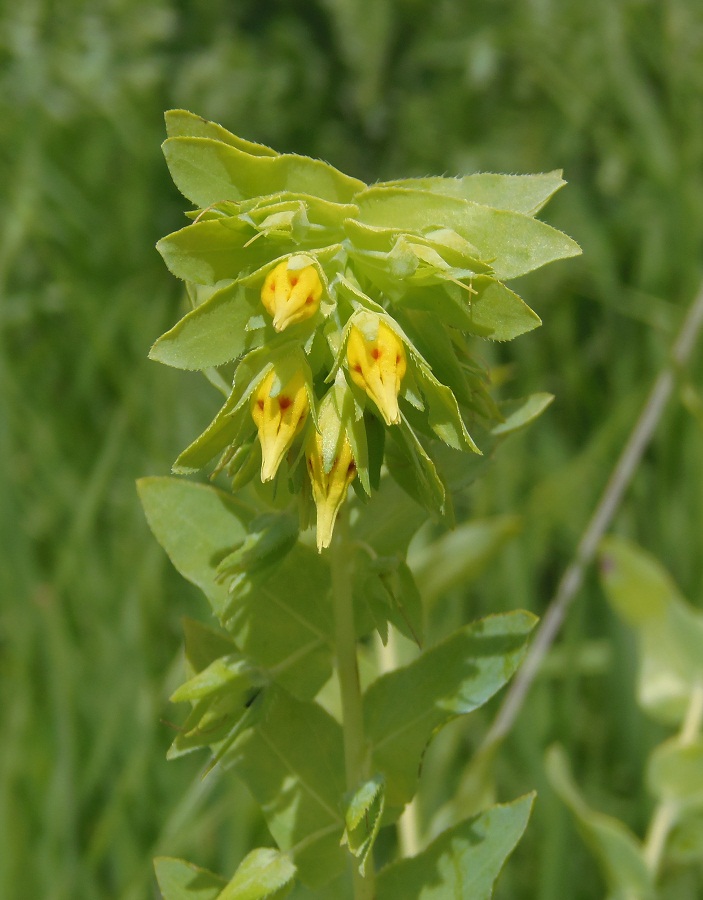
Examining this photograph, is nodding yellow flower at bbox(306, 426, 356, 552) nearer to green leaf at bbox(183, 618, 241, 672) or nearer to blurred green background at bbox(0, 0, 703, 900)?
green leaf at bbox(183, 618, 241, 672)

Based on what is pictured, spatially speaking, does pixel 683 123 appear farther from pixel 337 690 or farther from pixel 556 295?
pixel 337 690

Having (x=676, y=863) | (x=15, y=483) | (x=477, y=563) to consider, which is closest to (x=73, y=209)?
(x=15, y=483)

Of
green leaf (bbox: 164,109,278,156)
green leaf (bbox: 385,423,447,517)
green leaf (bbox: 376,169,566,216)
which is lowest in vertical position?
green leaf (bbox: 385,423,447,517)

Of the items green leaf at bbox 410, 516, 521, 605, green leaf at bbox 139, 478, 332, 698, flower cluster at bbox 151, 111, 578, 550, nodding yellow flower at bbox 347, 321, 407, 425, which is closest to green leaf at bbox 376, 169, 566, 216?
flower cluster at bbox 151, 111, 578, 550

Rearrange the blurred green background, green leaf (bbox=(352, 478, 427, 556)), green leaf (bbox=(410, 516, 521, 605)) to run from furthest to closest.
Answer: the blurred green background < green leaf (bbox=(410, 516, 521, 605)) < green leaf (bbox=(352, 478, 427, 556))

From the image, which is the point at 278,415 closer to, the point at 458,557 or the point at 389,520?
the point at 389,520

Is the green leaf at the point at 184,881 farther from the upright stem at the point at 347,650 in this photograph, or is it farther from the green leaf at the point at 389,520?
the green leaf at the point at 389,520

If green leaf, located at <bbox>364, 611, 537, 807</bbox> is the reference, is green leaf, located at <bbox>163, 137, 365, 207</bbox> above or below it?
above
